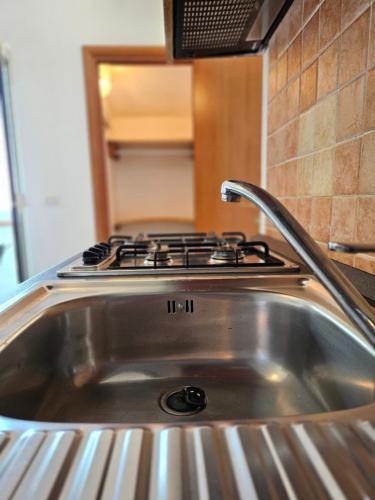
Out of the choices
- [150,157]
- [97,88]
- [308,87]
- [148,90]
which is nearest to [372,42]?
[308,87]

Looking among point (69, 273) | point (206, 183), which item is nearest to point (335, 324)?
point (69, 273)

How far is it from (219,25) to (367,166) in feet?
1.95

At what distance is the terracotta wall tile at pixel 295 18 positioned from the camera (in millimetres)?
826

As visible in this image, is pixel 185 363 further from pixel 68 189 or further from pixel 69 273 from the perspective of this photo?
pixel 68 189

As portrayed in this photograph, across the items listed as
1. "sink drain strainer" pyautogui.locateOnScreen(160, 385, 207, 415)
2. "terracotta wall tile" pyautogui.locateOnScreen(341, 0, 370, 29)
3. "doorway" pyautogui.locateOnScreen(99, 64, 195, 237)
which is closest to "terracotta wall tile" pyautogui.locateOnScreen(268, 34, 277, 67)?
"terracotta wall tile" pyautogui.locateOnScreen(341, 0, 370, 29)

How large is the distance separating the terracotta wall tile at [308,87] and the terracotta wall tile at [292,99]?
0.12 feet

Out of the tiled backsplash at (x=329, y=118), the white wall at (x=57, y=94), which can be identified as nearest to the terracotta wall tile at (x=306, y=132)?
the tiled backsplash at (x=329, y=118)

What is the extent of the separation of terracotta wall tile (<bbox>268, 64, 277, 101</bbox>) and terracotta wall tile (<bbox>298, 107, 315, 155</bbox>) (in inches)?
11.7

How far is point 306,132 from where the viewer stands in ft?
2.72

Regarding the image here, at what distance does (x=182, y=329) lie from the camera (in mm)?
619

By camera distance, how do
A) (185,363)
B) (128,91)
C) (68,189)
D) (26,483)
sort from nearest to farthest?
(26,483)
(185,363)
(68,189)
(128,91)

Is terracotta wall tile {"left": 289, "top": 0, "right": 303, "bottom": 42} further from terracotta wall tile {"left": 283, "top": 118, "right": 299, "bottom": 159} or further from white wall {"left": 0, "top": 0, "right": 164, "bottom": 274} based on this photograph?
white wall {"left": 0, "top": 0, "right": 164, "bottom": 274}

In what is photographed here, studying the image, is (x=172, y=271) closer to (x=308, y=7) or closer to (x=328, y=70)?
(x=328, y=70)

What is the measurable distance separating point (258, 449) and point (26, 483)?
17cm
